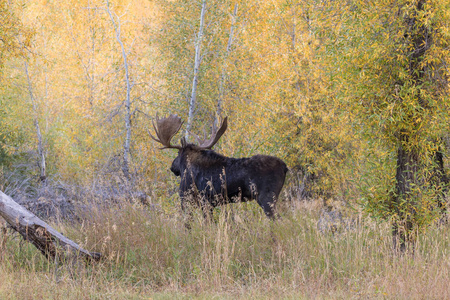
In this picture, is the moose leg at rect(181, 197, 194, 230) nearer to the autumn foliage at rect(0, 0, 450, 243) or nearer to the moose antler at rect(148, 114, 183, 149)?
the autumn foliage at rect(0, 0, 450, 243)

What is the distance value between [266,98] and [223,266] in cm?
624

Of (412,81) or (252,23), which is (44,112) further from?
(412,81)

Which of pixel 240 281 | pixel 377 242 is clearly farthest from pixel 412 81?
pixel 240 281

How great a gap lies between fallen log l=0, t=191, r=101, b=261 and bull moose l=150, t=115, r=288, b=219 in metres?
2.05

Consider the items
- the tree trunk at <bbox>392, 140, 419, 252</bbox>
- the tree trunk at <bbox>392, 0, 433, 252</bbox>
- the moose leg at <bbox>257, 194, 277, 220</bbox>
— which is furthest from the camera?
the moose leg at <bbox>257, 194, 277, 220</bbox>

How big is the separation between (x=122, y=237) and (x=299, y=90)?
28.1 ft

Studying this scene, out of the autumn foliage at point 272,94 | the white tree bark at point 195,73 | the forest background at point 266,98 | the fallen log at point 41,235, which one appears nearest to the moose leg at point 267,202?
the forest background at point 266,98

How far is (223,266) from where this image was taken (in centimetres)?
595

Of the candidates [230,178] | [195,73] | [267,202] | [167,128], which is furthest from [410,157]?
[195,73]

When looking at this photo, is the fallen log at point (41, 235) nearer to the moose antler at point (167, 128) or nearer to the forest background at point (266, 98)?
the forest background at point (266, 98)

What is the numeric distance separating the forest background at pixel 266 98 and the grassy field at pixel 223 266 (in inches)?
33.6

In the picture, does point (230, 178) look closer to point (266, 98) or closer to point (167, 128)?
point (167, 128)

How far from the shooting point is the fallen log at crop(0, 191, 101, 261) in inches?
247

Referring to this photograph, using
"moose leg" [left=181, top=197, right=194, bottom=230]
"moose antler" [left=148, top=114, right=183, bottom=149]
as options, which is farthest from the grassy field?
"moose antler" [left=148, top=114, right=183, bottom=149]
